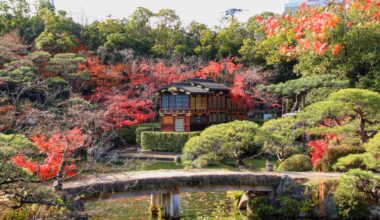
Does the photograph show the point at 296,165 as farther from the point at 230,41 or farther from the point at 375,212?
the point at 230,41

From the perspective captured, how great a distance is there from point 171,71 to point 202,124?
4983 millimetres

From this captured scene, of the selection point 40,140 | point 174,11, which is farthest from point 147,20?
point 40,140

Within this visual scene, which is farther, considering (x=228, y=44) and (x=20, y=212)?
(x=228, y=44)

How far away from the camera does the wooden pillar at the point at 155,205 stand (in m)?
12.9

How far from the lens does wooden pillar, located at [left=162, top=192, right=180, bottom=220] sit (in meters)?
12.3

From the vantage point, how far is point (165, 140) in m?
27.4

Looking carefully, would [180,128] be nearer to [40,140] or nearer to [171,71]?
[171,71]

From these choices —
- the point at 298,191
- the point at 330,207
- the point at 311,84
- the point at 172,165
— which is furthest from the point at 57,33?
the point at 330,207

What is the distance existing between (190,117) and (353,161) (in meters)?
17.0

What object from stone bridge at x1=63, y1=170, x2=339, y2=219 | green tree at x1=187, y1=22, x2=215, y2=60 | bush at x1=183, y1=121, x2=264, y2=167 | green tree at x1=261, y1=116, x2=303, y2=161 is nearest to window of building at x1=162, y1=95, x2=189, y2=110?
green tree at x1=187, y1=22, x2=215, y2=60

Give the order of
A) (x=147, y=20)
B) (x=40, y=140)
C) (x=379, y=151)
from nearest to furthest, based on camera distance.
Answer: (x=379, y=151), (x=40, y=140), (x=147, y=20)

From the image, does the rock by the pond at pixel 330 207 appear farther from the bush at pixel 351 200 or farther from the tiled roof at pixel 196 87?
the tiled roof at pixel 196 87

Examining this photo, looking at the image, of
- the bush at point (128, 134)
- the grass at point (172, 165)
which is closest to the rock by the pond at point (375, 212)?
the grass at point (172, 165)

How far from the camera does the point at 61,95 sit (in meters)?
28.8
